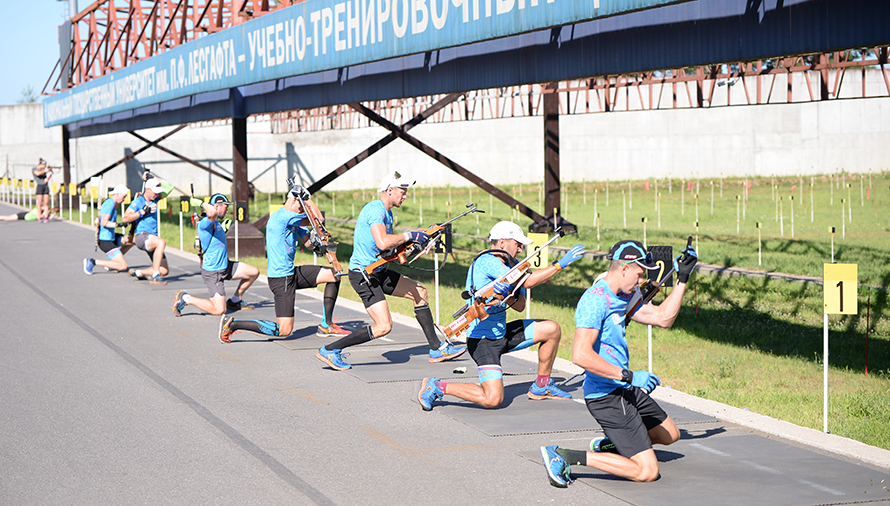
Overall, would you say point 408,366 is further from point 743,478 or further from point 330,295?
point 743,478

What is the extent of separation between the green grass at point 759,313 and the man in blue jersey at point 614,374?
2370 mm

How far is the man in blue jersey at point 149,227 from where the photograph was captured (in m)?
17.8

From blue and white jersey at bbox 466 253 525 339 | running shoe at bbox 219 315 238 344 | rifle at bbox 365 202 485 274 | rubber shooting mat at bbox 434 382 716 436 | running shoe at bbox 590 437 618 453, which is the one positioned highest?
rifle at bbox 365 202 485 274

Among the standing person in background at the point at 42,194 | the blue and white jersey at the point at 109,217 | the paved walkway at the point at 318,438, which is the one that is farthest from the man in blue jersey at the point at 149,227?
the standing person in background at the point at 42,194

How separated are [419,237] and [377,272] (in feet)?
1.95

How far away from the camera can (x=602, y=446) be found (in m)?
6.73

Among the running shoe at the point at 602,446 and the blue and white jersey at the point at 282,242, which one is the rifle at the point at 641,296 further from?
the blue and white jersey at the point at 282,242

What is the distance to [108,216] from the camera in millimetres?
18688

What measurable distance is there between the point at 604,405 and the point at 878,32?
17.6 feet

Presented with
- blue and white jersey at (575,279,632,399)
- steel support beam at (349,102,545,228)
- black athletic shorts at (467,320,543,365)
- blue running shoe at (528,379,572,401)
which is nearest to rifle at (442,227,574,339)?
black athletic shorts at (467,320,543,365)

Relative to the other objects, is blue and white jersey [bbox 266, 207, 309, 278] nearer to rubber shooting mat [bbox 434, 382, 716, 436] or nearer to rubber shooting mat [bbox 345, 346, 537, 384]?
rubber shooting mat [bbox 345, 346, 537, 384]

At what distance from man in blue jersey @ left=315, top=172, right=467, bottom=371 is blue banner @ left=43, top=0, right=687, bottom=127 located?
328cm

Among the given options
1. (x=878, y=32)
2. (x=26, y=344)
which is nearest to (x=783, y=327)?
(x=878, y=32)

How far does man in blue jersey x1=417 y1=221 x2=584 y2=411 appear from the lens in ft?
27.0
